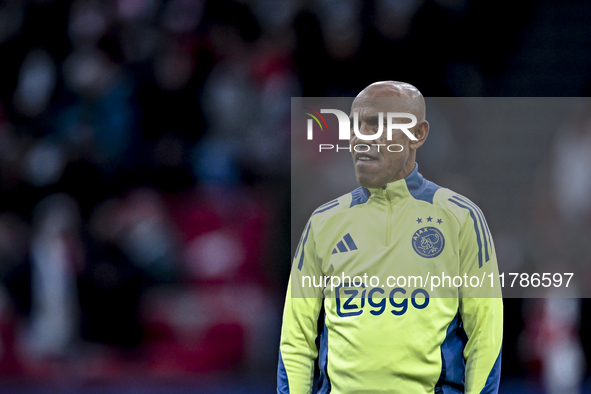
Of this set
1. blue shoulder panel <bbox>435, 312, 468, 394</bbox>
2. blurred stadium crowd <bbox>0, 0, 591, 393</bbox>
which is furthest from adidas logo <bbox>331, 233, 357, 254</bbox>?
blurred stadium crowd <bbox>0, 0, 591, 393</bbox>

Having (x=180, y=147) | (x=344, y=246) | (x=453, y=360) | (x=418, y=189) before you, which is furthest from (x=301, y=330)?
(x=180, y=147)

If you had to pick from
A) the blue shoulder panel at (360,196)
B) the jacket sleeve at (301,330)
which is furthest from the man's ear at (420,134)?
the jacket sleeve at (301,330)

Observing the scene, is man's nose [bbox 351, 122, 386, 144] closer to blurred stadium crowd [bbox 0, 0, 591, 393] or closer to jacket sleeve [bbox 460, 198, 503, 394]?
jacket sleeve [bbox 460, 198, 503, 394]

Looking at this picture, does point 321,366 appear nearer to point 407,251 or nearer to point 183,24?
point 407,251

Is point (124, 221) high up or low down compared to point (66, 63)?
down

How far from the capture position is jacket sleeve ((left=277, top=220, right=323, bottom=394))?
153cm

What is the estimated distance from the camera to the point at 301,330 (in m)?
1.54

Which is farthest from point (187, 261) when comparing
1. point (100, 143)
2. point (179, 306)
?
point (100, 143)

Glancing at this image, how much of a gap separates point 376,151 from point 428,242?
0.30 m

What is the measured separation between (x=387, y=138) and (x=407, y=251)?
326 mm

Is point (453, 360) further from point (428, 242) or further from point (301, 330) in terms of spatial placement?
point (301, 330)

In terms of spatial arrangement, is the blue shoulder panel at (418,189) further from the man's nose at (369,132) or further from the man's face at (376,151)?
the man's nose at (369,132)

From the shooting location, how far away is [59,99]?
10.6 feet

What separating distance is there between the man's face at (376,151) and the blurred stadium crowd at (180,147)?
0.97m
